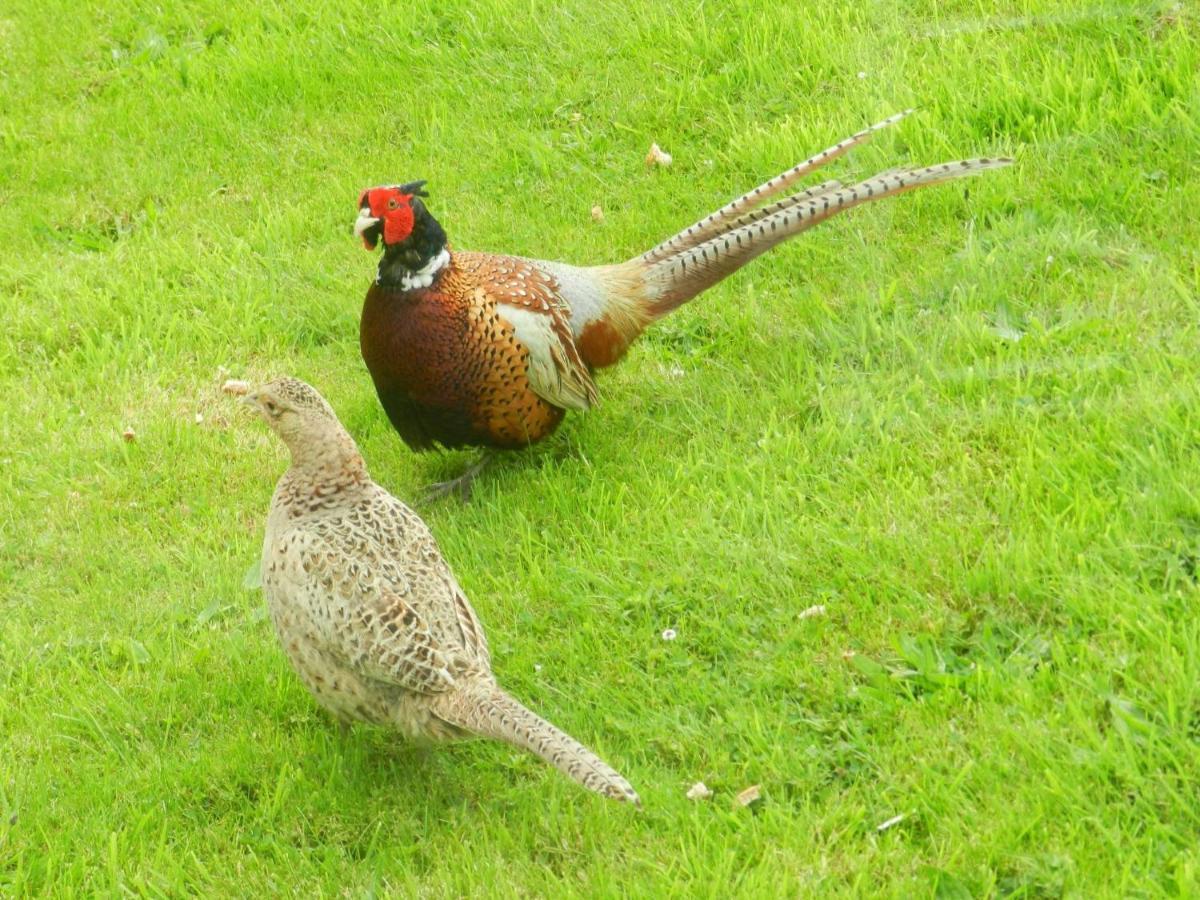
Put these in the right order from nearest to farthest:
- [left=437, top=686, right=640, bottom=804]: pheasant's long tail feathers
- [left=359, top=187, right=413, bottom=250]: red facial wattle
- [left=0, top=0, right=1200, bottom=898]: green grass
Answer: [left=437, top=686, right=640, bottom=804]: pheasant's long tail feathers < [left=0, top=0, right=1200, bottom=898]: green grass < [left=359, top=187, right=413, bottom=250]: red facial wattle

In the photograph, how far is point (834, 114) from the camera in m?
6.66

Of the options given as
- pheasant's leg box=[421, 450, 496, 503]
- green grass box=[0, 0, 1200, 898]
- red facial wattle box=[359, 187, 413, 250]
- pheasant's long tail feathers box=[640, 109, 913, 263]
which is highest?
red facial wattle box=[359, 187, 413, 250]

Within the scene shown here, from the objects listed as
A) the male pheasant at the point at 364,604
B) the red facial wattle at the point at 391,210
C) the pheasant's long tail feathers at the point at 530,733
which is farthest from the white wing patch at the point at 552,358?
the pheasant's long tail feathers at the point at 530,733

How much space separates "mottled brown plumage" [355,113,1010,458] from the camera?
545 cm

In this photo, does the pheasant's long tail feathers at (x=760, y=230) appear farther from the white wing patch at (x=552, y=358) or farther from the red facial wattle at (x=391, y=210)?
the red facial wattle at (x=391, y=210)

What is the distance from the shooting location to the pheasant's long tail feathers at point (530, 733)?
3473 mm

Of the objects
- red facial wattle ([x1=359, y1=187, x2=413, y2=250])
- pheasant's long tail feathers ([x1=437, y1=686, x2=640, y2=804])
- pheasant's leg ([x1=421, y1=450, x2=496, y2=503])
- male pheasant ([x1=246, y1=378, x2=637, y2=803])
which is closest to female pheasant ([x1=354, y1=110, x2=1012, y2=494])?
red facial wattle ([x1=359, y1=187, x2=413, y2=250])

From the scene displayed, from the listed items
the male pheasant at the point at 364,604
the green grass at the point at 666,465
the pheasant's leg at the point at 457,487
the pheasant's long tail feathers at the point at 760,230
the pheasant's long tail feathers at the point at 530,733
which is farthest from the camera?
the pheasant's leg at the point at 457,487

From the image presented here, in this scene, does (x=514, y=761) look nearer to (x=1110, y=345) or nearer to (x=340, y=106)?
(x=1110, y=345)

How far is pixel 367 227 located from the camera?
543 centimetres

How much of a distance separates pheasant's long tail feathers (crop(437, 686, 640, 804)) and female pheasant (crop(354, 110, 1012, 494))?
5.83 feet

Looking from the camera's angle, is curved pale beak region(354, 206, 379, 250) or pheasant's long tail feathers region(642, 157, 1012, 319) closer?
curved pale beak region(354, 206, 379, 250)

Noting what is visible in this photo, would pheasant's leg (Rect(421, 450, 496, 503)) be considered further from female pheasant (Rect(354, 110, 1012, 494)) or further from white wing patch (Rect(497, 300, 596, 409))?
white wing patch (Rect(497, 300, 596, 409))

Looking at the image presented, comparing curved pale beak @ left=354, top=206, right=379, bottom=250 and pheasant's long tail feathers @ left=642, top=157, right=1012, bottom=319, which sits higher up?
curved pale beak @ left=354, top=206, right=379, bottom=250
